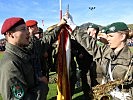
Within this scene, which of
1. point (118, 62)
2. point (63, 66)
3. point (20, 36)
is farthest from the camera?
point (63, 66)

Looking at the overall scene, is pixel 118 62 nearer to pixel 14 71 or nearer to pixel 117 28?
pixel 117 28

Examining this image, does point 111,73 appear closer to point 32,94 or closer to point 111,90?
point 111,90

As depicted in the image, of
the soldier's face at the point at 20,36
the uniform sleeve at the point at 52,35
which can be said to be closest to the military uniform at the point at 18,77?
the soldier's face at the point at 20,36

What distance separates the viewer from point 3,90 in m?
4.49

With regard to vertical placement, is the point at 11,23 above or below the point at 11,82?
above

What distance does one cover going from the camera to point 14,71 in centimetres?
450

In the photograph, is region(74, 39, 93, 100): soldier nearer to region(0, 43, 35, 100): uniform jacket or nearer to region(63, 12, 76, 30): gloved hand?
region(63, 12, 76, 30): gloved hand

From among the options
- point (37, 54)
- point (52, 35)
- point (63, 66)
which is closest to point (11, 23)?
Answer: point (37, 54)

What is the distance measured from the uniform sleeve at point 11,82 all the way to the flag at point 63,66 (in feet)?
7.75

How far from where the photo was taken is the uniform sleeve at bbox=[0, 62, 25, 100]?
4.43 meters

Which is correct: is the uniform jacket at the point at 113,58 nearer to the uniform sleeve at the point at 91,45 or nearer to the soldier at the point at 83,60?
the uniform sleeve at the point at 91,45

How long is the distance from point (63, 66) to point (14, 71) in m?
2.47

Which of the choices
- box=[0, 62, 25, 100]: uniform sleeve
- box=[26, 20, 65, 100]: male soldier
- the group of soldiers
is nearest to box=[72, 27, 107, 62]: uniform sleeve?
the group of soldiers

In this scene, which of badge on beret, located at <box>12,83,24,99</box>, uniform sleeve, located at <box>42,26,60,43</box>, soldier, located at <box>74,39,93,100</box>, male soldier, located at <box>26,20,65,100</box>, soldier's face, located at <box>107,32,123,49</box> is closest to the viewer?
badge on beret, located at <box>12,83,24,99</box>
